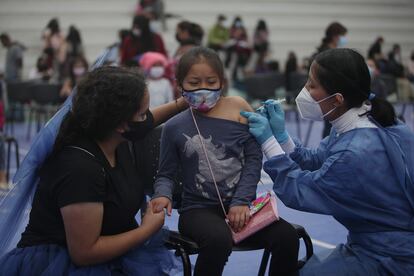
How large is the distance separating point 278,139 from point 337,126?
29 centimetres

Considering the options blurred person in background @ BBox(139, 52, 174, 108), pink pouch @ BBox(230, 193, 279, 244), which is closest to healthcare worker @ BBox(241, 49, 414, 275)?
pink pouch @ BBox(230, 193, 279, 244)

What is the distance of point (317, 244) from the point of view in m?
4.26

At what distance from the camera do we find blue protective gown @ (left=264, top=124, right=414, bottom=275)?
7.53 ft

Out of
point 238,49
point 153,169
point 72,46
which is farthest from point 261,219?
point 238,49

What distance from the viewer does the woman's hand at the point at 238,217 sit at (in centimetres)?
258

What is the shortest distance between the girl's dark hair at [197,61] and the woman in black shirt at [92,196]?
0.38 metres

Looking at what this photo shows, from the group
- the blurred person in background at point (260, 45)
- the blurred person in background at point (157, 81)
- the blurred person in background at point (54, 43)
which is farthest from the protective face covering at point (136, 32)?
the blurred person in background at point (260, 45)

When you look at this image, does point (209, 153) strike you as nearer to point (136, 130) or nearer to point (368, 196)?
point (136, 130)

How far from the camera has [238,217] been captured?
258 cm

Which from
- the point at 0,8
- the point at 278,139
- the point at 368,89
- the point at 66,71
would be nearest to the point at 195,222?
the point at 278,139

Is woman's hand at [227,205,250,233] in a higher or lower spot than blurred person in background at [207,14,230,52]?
higher

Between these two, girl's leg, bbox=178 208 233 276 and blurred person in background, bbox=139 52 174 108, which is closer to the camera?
girl's leg, bbox=178 208 233 276

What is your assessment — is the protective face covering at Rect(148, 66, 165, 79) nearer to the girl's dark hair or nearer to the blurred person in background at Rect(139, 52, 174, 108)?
the blurred person in background at Rect(139, 52, 174, 108)

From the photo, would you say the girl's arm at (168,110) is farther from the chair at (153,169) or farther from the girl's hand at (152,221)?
the girl's hand at (152,221)
